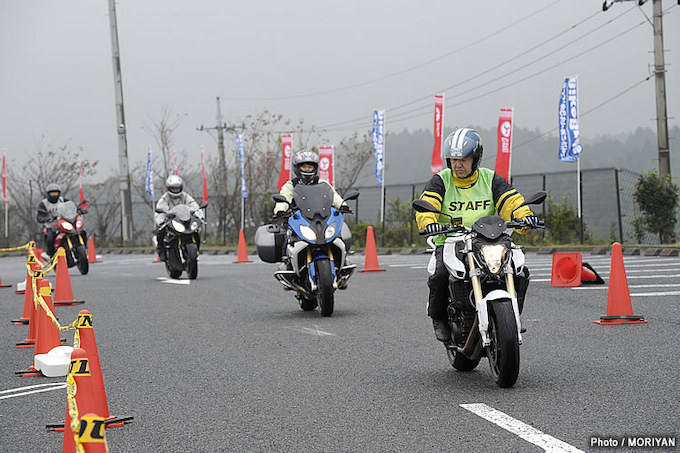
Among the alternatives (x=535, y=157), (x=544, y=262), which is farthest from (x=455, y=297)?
(x=535, y=157)

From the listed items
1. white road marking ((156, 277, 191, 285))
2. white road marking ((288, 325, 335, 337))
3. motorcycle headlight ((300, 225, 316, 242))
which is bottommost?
white road marking ((288, 325, 335, 337))

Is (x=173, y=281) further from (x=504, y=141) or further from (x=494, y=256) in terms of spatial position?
(x=504, y=141)

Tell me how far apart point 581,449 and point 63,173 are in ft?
154

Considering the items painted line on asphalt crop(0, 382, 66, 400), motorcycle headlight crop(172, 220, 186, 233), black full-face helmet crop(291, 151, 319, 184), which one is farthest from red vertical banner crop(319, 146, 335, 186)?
painted line on asphalt crop(0, 382, 66, 400)

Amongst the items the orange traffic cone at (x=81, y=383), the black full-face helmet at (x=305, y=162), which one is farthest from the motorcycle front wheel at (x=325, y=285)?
the orange traffic cone at (x=81, y=383)

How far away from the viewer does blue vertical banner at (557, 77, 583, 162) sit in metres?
26.7

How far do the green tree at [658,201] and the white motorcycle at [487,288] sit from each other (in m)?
19.9

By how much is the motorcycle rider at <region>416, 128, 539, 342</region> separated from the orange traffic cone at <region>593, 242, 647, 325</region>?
314 cm

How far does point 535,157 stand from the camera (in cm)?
6084

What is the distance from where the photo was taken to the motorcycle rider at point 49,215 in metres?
21.1

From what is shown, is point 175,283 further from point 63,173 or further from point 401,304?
point 63,173

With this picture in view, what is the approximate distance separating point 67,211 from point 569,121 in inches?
558

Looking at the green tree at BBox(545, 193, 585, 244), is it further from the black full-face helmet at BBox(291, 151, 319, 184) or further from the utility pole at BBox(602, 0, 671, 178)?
the black full-face helmet at BBox(291, 151, 319, 184)

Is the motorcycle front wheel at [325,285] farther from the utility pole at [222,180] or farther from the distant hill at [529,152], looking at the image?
the distant hill at [529,152]
